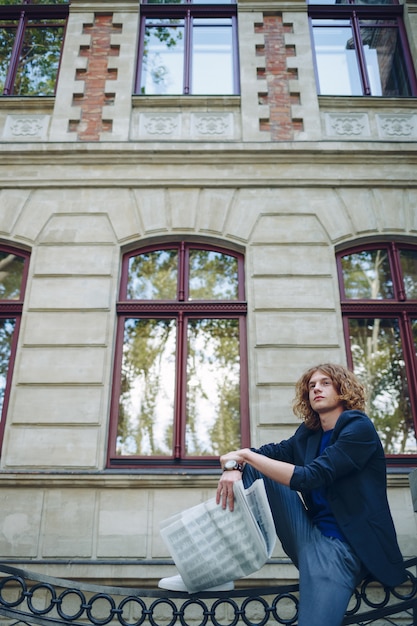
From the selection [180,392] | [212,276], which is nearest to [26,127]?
[212,276]

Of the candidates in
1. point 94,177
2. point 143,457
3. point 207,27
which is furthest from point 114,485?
point 207,27

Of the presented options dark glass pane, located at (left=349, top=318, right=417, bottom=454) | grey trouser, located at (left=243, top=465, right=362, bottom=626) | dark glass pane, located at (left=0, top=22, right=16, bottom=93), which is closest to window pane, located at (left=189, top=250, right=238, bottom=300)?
dark glass pane, located at (left=349, top=318, right=417, bottom=454)

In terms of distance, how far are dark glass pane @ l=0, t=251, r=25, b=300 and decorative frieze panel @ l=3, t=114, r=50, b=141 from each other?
6.24 ft

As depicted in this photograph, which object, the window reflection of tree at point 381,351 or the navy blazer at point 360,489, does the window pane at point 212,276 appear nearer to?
the window reflection of tree at point 381,351

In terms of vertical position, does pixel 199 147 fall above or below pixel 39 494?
above

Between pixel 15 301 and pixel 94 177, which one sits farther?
pixel 94 177

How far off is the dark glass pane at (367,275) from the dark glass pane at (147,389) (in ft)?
Result: 7.99

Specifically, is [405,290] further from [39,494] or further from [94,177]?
[39,494]

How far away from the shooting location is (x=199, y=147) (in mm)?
7863

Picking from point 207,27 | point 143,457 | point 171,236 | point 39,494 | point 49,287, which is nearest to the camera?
point 39,494

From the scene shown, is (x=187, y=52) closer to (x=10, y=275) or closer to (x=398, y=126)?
(x=398, y=126)

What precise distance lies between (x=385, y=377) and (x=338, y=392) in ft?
11.1

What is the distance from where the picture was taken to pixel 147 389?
6859mm

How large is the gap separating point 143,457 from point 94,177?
391 cm
